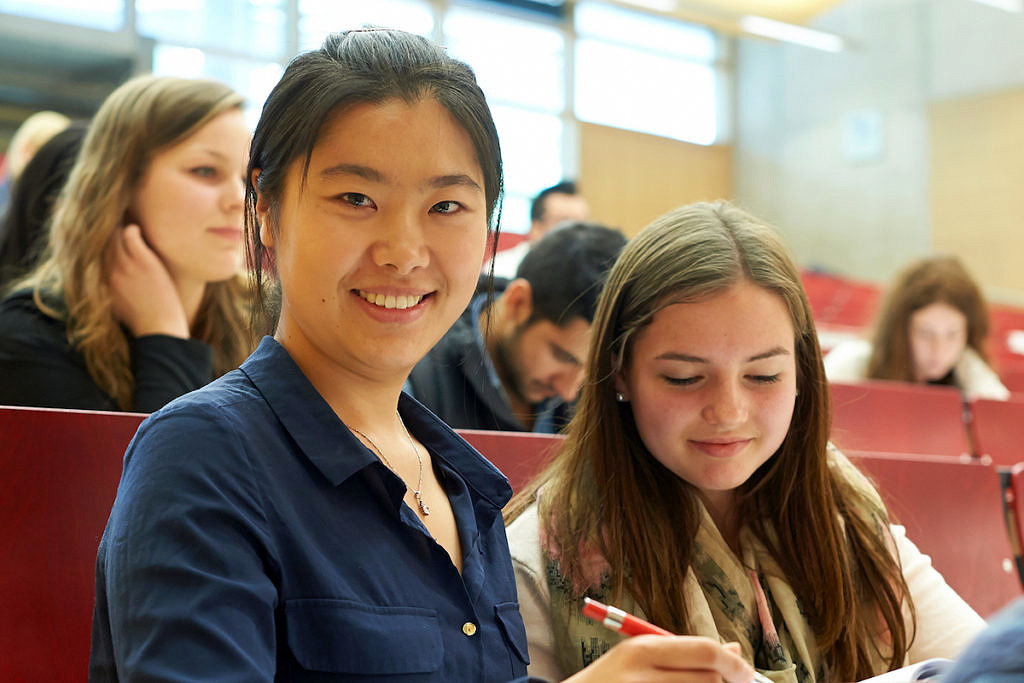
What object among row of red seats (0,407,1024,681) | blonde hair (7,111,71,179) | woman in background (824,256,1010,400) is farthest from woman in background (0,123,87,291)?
woman in background (824,256,1010,400)

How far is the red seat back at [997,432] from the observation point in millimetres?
2951

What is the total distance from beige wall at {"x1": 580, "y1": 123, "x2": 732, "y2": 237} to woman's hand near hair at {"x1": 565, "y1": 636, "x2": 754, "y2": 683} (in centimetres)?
1016

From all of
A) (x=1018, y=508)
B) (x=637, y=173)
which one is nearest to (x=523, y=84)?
(x=637, y=173)

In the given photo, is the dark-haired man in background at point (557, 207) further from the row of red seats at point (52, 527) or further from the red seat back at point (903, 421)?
the row of red seats at point (52, 527)

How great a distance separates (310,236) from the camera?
942mm

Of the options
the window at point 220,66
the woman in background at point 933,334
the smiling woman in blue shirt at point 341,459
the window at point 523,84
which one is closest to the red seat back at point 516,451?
the smiling woman in blue shirt at point 341,459

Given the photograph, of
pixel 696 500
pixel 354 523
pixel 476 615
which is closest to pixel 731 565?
pixel 696 500

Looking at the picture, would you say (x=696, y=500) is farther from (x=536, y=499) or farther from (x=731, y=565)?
(x=536, y=499)

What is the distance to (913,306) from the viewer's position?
12.8 ft

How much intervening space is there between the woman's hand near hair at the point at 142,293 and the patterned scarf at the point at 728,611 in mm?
918

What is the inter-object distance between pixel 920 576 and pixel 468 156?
89 centimetres

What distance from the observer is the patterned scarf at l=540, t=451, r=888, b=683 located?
1254 mm

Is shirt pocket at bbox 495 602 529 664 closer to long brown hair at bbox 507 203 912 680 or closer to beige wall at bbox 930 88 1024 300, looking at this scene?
long brown hair at bbox 507 203 912 680

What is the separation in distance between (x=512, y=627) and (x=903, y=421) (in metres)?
2.14
